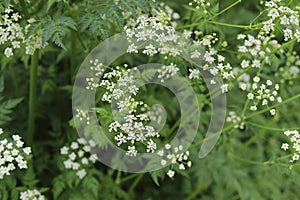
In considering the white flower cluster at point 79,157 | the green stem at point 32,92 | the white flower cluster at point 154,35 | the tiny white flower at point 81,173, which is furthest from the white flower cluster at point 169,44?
the tiny white flower at point 81,173

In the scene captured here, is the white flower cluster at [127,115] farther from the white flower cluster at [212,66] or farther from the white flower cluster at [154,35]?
the white flower cluster at [212,66]

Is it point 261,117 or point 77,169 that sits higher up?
point 261,117

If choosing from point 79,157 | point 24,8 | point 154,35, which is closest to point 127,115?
point 154,35

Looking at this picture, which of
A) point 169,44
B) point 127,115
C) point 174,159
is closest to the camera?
point 127,115

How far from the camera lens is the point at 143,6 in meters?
3.05

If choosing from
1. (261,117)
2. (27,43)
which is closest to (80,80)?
(27,43)

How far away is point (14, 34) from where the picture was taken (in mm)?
3096

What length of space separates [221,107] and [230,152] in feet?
1.36

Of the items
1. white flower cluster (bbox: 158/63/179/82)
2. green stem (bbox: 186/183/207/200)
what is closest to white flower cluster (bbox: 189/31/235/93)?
white flower cluster (bbox: 158/63/179/82)

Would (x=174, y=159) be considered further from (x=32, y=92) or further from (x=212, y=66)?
(x=32, y=92)

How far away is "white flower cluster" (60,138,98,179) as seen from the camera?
3720 mm

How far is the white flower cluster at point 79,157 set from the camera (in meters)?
3.72

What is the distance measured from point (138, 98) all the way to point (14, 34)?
975mm

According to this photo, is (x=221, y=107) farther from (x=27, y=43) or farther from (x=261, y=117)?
(x=27, y=43)
